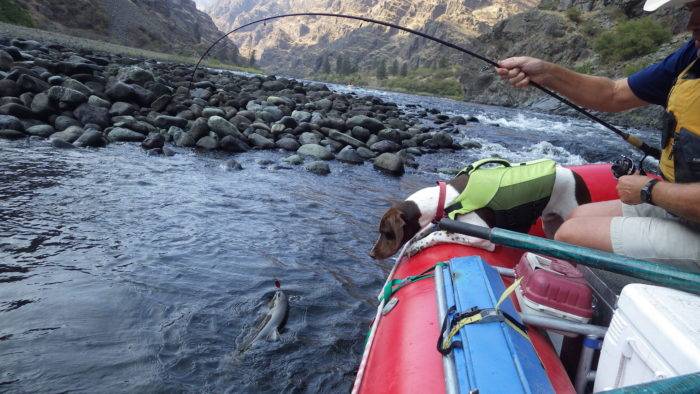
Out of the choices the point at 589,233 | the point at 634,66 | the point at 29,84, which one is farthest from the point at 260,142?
the point at 634,66

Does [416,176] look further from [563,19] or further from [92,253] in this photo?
[563,19]

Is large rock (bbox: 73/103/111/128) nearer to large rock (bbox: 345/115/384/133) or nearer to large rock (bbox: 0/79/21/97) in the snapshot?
large rock (bbox: 0/79/21/97)

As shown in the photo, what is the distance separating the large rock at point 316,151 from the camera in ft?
35.4

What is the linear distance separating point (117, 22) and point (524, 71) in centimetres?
8921

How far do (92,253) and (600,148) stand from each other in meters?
15.5

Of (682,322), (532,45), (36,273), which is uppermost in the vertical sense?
(532,45)

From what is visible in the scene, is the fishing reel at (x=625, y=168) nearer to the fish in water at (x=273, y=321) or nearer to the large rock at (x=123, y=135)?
the fish in water at (x=273, y=321)

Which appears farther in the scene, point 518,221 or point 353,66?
point 353,66

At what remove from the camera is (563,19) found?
54969 mm

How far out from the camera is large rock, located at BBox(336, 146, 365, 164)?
35.1 ft

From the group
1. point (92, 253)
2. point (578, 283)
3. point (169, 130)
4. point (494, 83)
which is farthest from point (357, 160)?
point (494, 83)

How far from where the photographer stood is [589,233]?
288cm

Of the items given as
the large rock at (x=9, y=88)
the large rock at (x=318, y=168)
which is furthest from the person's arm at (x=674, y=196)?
the large rock at (x=9, y=88)

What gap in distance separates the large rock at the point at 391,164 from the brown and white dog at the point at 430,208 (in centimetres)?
589
